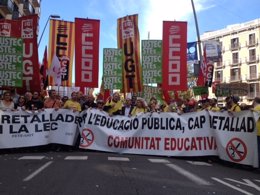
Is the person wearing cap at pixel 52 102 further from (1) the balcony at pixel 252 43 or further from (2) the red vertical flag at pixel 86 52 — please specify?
(1) the balcony at pixel 252 43

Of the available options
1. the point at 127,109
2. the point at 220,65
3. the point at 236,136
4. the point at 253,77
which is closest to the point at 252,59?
the point at 253,77

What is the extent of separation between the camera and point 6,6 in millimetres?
48938

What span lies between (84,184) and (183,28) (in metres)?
13.0

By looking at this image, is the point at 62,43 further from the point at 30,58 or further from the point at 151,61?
the point at 151,61

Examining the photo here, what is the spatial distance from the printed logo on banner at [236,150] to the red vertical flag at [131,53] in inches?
340

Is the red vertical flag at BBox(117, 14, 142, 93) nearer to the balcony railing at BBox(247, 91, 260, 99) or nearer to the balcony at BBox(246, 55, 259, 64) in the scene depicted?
the balcony railing at BBox(247, 91, 260, 99)

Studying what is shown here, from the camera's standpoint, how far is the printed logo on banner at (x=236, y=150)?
37.8 ft

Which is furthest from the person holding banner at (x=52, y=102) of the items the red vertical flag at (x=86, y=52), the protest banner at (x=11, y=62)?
the red vertical flag at (x=86, y=52)

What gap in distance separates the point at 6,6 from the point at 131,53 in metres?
32.6

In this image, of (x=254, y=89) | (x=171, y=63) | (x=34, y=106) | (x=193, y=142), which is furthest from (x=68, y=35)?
(x=254, y=89)

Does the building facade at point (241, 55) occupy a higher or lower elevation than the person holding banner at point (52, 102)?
higher

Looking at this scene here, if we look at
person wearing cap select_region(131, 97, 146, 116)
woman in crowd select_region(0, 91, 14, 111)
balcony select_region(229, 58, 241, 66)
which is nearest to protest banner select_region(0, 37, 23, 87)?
woman in crowd select_region(0, 91, 14, 111)

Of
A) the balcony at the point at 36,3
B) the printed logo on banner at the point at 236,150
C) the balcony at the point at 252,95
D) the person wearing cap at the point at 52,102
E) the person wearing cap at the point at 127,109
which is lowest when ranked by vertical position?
the printed logo on banner at the point at 236,150

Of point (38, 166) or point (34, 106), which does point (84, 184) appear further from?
point (34, 106)
